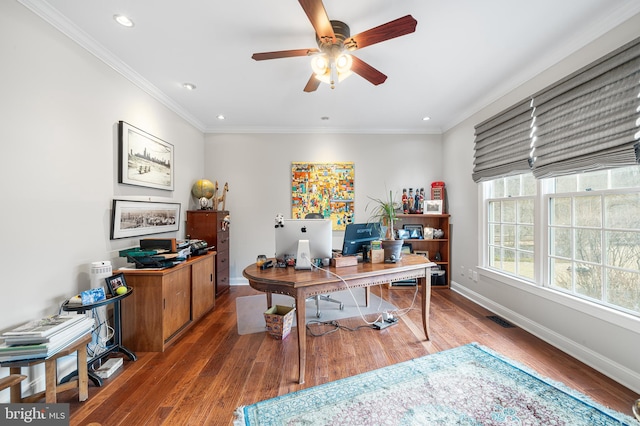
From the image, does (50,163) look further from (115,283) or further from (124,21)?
(124,21)

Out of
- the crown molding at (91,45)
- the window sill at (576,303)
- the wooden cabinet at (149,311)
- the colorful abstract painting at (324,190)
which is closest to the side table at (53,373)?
the wooden cabinet at (149,311)

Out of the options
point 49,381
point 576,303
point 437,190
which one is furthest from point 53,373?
point 437,190

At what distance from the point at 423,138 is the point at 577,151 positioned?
2.58 metres

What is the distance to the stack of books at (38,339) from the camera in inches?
56.9

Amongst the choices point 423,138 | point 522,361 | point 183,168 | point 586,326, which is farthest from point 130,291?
point 423,138

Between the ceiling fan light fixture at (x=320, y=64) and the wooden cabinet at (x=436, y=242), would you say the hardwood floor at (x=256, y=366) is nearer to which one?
the wooden cabinet at (x=436, y=242)

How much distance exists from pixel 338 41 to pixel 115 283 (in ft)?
8.55

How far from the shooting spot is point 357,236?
7.80ft

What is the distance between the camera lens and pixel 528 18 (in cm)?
194

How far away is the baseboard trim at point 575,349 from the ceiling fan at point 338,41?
279 centimetres

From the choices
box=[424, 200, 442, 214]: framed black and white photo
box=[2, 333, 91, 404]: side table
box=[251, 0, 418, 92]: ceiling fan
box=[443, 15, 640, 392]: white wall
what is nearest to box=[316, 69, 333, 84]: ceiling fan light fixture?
box=[251, 0, 418, 92]: ceiling fan

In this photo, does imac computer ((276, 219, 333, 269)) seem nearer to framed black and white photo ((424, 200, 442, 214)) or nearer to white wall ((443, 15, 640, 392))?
white wall ((443, 15, 640, 392))

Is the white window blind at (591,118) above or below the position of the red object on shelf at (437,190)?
above

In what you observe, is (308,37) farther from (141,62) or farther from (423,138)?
(423,138)
